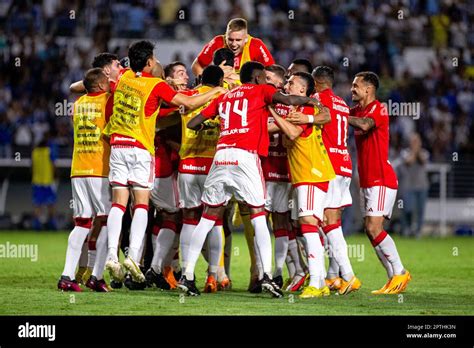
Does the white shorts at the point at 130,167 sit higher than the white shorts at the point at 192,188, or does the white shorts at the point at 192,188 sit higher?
the white shorts at the point at 130,167

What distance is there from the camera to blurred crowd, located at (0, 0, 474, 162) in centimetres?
2623

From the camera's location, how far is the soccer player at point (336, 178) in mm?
12227

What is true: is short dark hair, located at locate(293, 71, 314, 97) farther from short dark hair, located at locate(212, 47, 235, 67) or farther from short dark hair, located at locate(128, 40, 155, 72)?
short dark hair, located at locate(128, 40, 155, 72)

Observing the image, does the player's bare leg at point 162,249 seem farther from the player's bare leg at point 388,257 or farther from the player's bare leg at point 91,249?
the player's bare leg at point 388,257

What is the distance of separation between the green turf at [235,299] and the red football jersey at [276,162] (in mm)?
1412

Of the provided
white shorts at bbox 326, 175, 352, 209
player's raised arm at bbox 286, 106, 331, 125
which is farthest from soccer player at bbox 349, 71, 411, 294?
player's raised arm at bbox 286, 106, 331, 125

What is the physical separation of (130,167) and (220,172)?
3.43ft

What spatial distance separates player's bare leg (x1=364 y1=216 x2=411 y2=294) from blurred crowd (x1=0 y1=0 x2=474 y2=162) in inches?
523

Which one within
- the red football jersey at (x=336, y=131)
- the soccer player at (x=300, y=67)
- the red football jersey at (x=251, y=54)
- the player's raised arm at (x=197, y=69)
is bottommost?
the red football jersey at (x=336, y=131)

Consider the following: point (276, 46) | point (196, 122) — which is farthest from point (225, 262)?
point (276, 46)

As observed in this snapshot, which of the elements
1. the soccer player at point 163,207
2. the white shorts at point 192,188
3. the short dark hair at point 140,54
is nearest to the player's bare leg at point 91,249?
the soccer player at point 163,207

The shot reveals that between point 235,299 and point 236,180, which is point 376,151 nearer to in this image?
point 236,180
